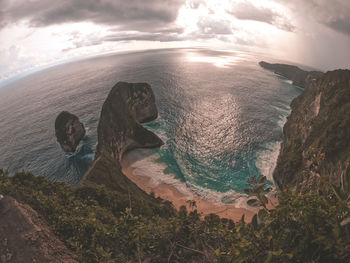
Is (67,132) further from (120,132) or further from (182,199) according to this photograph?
(182,199)

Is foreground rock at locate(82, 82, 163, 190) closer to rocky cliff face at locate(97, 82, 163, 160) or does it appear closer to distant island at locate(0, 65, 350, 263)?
rocky cliff face at locate(97, 82, 163, 160)

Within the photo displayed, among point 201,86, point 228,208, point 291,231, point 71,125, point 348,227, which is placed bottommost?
point 228,208

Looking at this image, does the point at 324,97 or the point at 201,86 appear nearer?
the point at 324,97

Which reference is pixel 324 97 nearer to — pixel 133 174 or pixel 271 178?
pixel 271 178

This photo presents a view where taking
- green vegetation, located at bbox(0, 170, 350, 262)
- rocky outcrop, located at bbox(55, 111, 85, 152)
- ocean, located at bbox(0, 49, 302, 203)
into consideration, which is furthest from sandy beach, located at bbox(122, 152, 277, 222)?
green vegetation, located at bbox(0, 170, 350, 262)

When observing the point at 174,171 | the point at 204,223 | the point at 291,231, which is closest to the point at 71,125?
the point at 174,171

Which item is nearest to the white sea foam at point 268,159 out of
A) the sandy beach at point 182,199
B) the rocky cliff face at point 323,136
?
the rocky cliff face at point 323,136

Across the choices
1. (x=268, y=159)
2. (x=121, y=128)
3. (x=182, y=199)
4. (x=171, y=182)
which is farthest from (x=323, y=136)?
(x=121, y=128)

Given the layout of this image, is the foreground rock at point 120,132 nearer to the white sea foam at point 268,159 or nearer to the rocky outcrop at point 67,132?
the rocky outcrop at point 67,132
